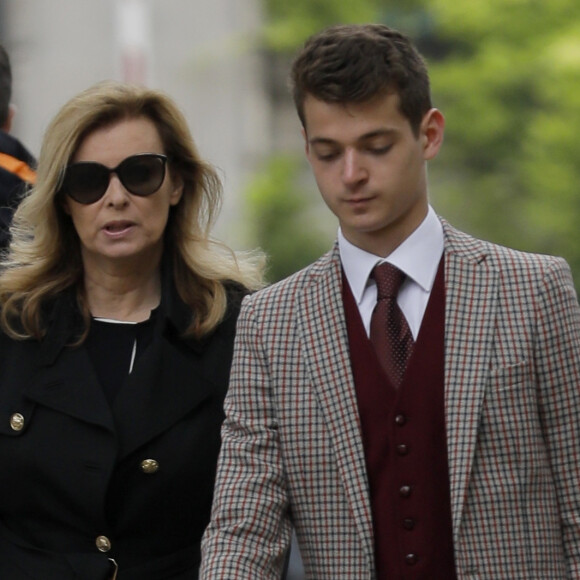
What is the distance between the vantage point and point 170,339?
5.08m

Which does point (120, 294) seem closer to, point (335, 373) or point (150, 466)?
point (150, 466)

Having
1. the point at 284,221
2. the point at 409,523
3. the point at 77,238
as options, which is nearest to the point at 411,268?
the point at 409,523

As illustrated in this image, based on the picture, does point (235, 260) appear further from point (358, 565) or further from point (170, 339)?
point (358, 565)

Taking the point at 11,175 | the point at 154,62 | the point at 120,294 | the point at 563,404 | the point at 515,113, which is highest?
the point at 154,62

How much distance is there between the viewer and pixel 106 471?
15.9 ft

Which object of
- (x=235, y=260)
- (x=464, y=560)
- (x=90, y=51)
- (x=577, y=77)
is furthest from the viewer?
(x=90, y=51)

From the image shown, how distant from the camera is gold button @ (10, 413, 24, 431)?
4922 millimetres

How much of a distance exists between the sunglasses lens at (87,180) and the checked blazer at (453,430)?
905 millimetres

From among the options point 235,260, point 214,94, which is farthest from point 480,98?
point 235,260

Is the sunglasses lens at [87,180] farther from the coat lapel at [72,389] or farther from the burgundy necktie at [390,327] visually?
the burgundy necktie at [390,327]

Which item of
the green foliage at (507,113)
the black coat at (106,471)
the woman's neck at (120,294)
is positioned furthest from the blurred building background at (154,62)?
the black coat at (106,471)

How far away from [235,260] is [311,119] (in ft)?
4.51

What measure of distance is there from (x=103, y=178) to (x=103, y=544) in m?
1.04

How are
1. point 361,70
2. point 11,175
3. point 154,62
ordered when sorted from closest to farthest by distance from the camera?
point 361,70 < point 11,175 < point 154,62
